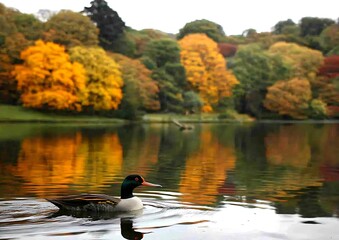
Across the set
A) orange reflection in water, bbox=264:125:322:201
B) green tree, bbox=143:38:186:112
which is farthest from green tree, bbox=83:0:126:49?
orange reflection in water, bbox=264:125:322:201

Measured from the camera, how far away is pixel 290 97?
79188mm

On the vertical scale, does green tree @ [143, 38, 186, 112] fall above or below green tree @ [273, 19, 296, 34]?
below

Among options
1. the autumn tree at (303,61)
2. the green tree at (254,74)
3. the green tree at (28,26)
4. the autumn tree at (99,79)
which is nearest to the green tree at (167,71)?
the autumn tree at (99,79)

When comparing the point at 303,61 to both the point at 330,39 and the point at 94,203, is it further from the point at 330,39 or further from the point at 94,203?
the point at 94,203

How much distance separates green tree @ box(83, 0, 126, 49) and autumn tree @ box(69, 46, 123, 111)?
12.8 metres

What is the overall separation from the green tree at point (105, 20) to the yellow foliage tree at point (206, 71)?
9.93 meters

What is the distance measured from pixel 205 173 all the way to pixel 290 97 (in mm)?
62516

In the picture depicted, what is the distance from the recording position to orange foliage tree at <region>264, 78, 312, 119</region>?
79.3 m

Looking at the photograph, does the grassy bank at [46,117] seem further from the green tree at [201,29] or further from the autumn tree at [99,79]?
the green tree at [201,29]

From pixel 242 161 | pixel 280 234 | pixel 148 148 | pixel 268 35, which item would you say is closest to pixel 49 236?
pixel 280 234

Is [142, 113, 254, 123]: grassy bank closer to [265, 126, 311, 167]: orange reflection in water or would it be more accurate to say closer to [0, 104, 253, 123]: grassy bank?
[0, 104, 253, 123]: grassy bank

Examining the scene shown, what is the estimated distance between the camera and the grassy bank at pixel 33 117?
56.8 m

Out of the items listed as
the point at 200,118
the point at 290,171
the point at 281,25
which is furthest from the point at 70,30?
the point at 281,25

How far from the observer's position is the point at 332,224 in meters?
10.5
